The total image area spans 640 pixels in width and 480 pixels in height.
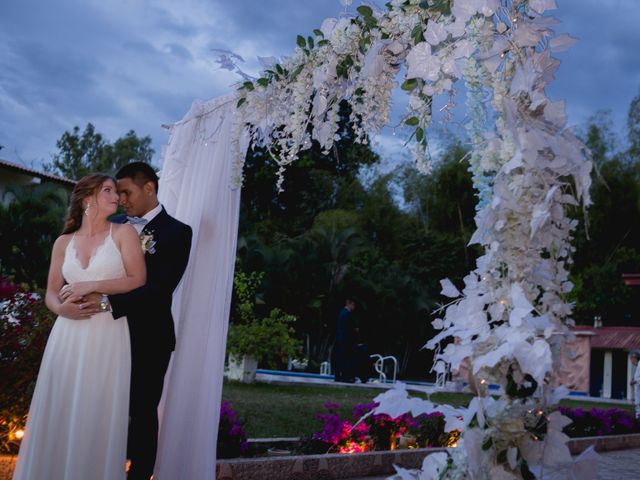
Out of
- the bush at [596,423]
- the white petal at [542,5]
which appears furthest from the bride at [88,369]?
the bush at [596,423]

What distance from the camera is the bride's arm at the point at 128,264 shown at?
3.81 metres

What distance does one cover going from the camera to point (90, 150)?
4709 centimetres

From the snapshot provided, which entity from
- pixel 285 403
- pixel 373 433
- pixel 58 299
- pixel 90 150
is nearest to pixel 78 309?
pixel 58 299

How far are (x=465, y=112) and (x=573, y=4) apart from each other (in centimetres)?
65

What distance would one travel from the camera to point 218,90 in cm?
488

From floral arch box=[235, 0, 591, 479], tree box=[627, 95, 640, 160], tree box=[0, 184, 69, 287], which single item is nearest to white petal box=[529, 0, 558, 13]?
floral arch box=[235, 0, 591, 479]

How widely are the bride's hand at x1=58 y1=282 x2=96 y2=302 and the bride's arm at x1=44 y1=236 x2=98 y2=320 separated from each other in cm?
3

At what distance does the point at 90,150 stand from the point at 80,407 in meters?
46.1

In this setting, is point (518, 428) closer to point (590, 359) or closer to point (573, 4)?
point (573, 4)

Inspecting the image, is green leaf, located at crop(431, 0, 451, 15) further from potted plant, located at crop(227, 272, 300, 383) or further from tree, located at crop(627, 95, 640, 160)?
tree, located at crop(627, 95, 640, 160)

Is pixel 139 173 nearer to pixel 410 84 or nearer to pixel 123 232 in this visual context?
pixel 123 232

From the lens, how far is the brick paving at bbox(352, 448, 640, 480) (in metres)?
6.73

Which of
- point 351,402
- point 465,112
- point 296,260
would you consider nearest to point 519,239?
point 465,112

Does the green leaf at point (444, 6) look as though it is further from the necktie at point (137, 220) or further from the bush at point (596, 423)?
the bush at point (596, 423)
